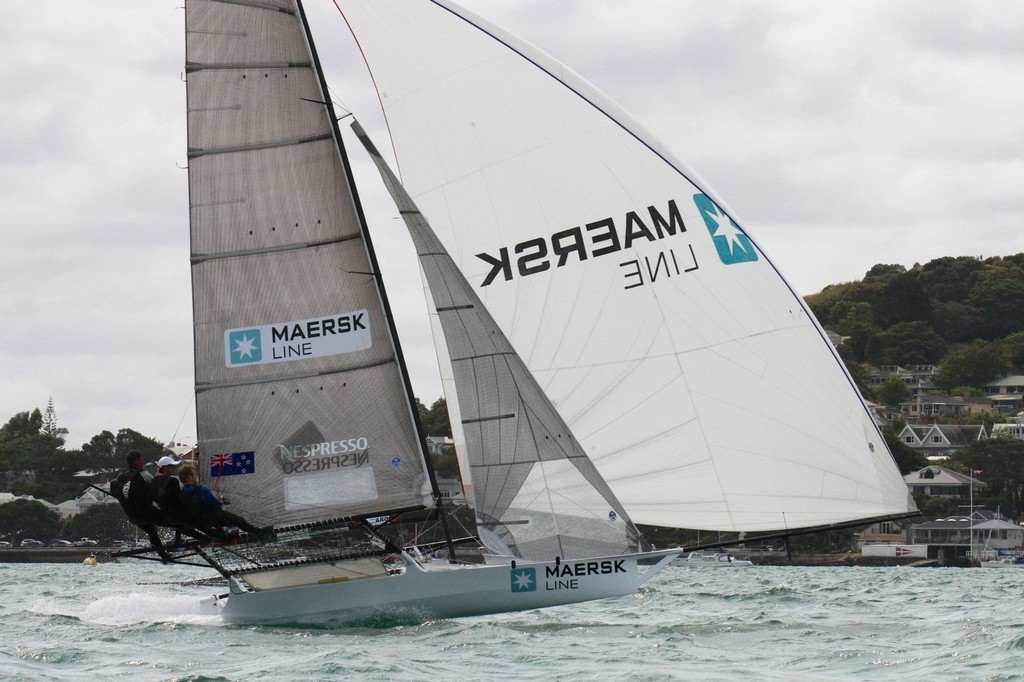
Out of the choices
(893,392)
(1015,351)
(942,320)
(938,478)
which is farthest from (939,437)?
(942,320)

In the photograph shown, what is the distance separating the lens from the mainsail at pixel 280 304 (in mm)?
15422

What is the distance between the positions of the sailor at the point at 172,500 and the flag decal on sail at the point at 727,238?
18.4ft

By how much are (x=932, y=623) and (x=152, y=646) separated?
8.14 metres

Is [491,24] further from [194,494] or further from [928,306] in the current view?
[928,306]

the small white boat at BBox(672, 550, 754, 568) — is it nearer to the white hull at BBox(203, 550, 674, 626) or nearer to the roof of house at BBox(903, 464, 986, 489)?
the roof of house at BBox(903, 464, 986, 489)

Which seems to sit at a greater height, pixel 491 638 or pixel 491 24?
pixel 491 24

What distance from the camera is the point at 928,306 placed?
12025 centimetres

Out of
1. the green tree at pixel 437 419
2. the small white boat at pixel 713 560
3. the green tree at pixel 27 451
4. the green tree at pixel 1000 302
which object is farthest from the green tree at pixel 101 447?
the green tree at pixel 1000 302

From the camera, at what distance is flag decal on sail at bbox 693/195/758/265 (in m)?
15.0

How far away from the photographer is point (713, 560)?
58.1m

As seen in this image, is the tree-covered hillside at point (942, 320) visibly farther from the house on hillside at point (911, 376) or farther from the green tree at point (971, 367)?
the house on hillside at point (911, 376)

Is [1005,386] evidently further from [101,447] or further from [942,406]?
[101,447]

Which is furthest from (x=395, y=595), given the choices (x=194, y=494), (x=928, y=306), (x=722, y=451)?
(x=928, y=306)

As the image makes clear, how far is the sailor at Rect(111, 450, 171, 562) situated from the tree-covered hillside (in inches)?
3952
